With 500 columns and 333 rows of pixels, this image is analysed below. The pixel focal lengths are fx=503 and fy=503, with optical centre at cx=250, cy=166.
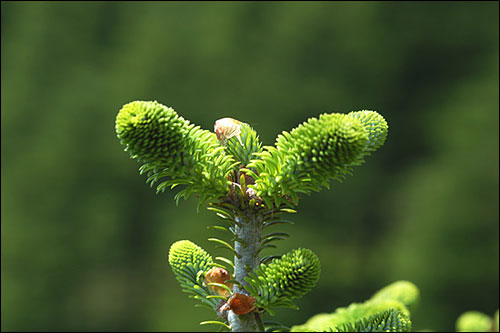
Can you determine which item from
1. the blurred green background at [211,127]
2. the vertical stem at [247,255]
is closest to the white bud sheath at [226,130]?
the vertical stem at [247,255]

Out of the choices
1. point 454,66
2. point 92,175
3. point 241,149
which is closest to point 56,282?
point 92,175

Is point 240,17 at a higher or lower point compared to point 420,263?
higher

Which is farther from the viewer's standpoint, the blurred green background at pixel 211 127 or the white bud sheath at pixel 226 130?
the blurred green background at pixel 211 127

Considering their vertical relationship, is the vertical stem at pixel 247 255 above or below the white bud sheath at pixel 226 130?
below

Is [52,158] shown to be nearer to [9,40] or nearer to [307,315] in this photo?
[9,40]

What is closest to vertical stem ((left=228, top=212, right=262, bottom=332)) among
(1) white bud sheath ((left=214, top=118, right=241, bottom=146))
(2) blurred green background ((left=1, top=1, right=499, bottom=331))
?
(1) white bud sheath ((left=214, top=118, right=241, bottom=146))

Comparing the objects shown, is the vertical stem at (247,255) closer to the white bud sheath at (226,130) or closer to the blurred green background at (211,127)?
the white bud sheath at (226,130)
